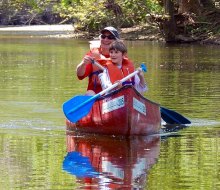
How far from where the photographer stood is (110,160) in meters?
11.1

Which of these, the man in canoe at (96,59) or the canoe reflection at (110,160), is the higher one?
the man in canoe at (96,59)

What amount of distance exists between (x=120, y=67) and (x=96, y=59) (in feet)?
1.30

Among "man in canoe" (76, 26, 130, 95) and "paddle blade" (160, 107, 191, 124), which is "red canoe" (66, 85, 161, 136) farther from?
"paddle blade" (160, 107, 191, 124)

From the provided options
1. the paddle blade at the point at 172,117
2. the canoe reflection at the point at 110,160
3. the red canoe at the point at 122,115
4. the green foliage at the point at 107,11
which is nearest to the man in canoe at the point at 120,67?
the red canoe at the point at 122,115

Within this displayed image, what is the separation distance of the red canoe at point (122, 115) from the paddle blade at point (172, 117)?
3.69 ft

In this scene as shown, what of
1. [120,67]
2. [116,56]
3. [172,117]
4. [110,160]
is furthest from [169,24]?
[110,160]

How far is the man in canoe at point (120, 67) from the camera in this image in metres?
13.2

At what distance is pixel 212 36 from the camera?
144 feet

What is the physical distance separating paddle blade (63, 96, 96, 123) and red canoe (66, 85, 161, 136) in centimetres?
9

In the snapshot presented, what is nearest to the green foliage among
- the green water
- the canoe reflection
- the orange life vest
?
the green water

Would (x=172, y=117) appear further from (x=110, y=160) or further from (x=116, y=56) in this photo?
(x=110, y=160)

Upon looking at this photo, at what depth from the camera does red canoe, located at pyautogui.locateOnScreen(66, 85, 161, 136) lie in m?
12.8

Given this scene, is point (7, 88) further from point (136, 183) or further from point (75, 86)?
point (136, 183)

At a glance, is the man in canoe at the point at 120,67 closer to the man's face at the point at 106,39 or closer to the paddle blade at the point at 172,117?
the man's face at the point at 106,39
